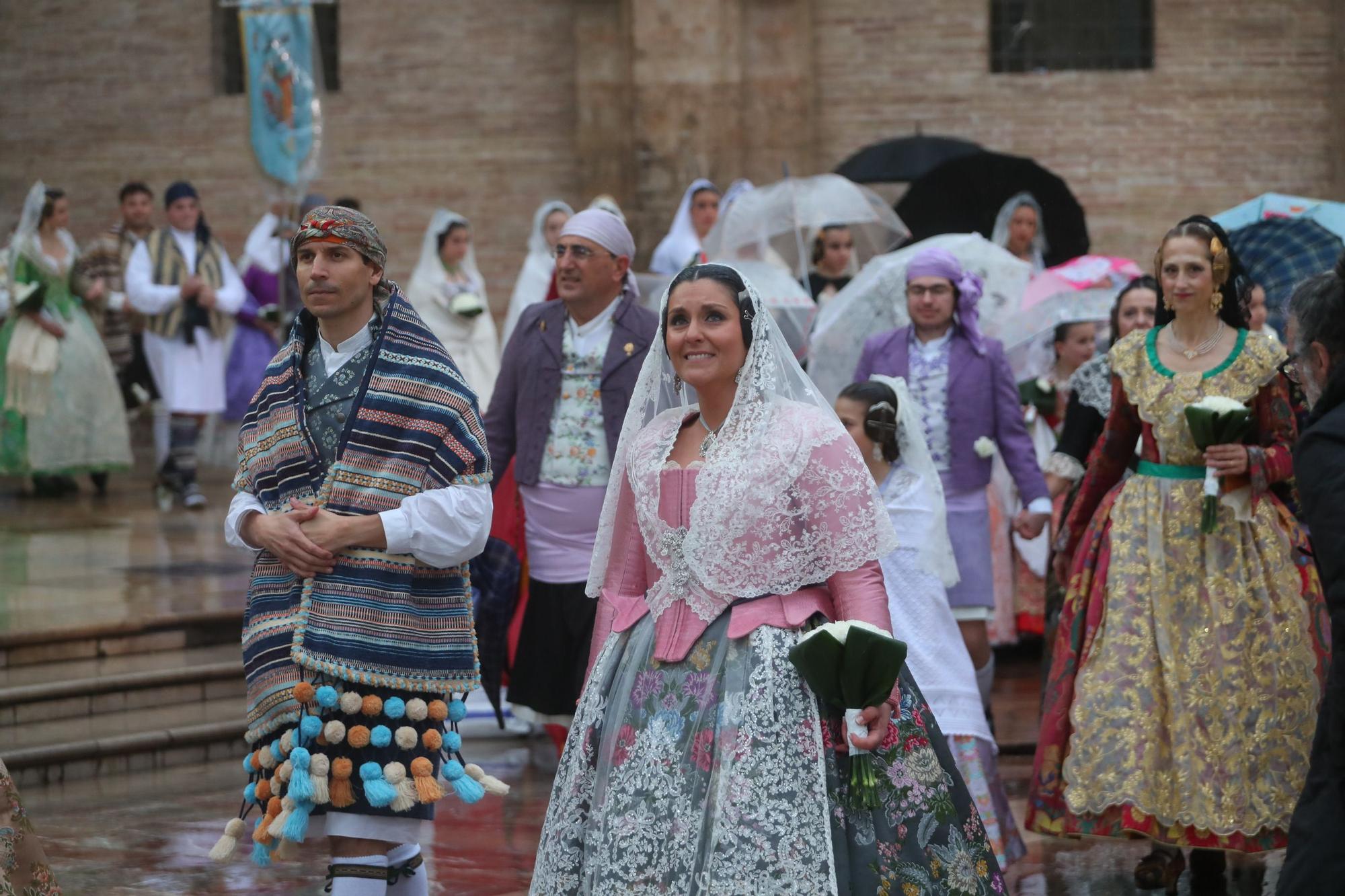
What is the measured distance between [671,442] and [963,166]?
954 centimetres

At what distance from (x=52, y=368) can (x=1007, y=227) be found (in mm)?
6508

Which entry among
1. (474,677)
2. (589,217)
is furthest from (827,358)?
(474,677)

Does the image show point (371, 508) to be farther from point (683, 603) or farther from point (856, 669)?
point (856, 669)

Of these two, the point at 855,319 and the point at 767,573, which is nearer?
the point at 767,573

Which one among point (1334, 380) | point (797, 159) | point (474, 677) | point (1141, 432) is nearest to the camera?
point (1334, 380)

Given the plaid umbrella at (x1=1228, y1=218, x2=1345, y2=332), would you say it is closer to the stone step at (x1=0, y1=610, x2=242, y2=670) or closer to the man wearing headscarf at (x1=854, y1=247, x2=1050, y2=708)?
the man wearing headscarf at (x1=854, y1=247, x2=1050, y2=708)

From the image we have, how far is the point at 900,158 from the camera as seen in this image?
599 inches

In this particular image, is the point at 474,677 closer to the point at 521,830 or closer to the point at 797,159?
the point at 521,830

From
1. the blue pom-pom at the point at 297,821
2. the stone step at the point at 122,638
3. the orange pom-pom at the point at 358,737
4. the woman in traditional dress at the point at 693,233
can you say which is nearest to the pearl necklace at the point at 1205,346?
the orange pom-pom at the point at 358,737

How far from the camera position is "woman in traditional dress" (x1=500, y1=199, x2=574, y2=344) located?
40.8 ft

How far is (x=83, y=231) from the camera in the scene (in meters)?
18.2

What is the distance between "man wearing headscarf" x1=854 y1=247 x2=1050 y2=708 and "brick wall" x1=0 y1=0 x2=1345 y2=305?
8782 mm

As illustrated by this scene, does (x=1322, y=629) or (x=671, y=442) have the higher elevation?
(x=671, y=442)

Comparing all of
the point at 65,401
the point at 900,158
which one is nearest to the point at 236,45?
the point at 65,401
